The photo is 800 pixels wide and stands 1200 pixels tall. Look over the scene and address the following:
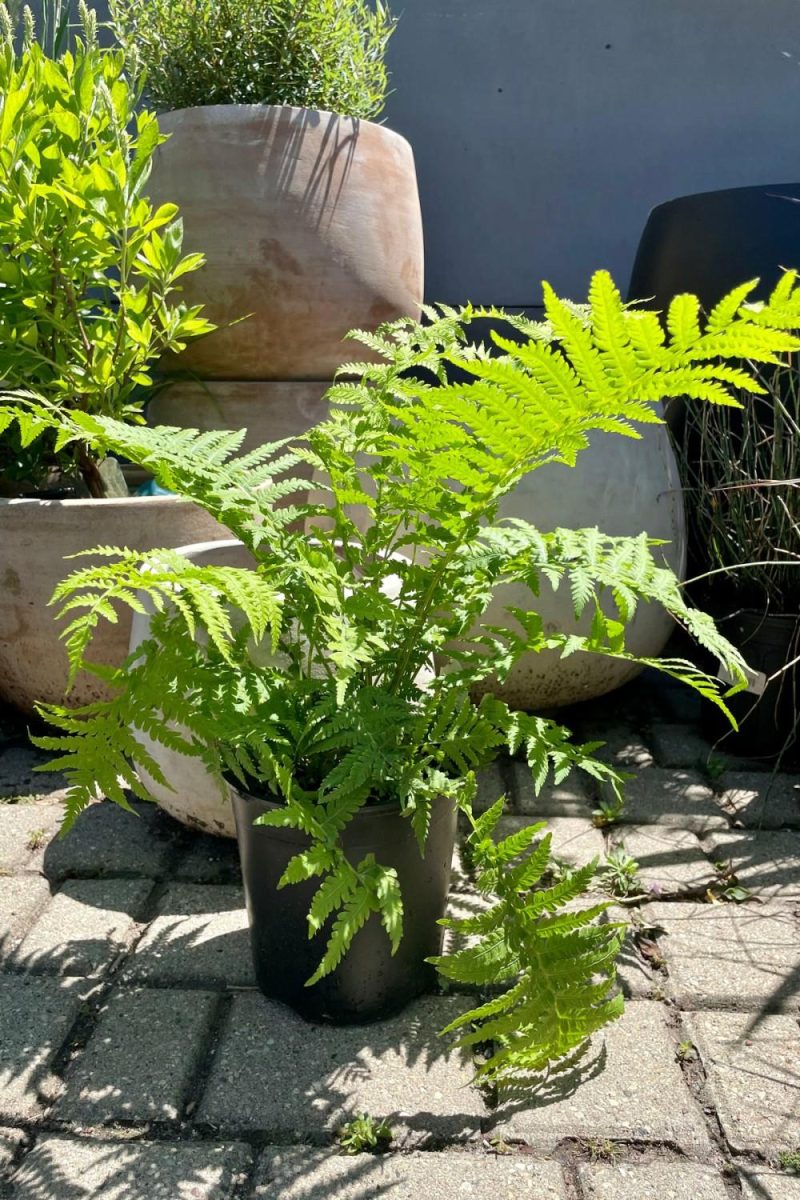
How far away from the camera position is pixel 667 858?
1998 mm

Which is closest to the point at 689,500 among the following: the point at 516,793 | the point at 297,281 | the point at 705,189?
the point at 516,793

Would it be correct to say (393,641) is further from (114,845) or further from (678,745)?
(678,745)

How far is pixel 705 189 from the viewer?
3.53 metres

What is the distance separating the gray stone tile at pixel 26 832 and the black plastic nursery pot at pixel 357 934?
64 centimetres

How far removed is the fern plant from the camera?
119cm

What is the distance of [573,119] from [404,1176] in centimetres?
332

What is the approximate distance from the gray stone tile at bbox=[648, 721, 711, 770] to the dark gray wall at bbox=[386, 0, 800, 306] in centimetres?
174

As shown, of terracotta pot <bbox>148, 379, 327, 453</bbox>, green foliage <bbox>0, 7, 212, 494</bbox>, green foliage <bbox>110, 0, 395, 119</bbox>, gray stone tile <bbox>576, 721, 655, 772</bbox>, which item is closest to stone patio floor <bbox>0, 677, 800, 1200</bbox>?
gray stone tile <bbox>576, 721, 655, 772</bbox>

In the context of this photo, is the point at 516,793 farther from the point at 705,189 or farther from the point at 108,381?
the point at 705,189

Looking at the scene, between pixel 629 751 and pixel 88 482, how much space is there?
1.44m

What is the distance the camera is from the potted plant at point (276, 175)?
2.57 m

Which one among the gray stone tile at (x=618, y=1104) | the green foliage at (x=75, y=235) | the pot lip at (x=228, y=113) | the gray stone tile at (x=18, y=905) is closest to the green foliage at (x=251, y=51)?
the pot lip at (x=228, y=113)

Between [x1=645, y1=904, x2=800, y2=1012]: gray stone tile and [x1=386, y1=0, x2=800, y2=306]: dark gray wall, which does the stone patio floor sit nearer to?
[x1=645, y1=904, x2=800, y2=1012]: gray stone tile

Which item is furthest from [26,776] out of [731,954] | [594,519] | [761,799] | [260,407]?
[761,799]
